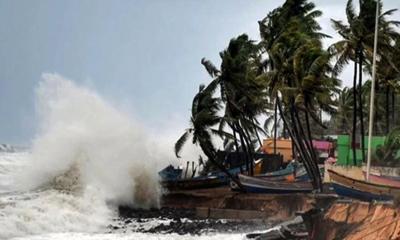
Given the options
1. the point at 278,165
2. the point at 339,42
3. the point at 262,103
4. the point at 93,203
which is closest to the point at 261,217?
the point at 93,203

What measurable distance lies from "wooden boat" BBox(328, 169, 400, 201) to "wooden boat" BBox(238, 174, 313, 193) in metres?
8.40

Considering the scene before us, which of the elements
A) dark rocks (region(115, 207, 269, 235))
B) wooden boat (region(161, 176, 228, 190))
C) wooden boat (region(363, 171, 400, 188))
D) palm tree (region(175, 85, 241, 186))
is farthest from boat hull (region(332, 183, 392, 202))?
wooden boat (region(161, 176, 228, 190))

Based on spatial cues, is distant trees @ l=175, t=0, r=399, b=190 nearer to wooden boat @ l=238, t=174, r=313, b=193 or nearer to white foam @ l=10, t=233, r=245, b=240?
wooden boat @ l=238, t=174, r=313, b=193

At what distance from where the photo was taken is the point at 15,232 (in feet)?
64.6

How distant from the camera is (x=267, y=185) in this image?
1238 inches

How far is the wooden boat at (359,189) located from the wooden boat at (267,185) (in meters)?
8.40

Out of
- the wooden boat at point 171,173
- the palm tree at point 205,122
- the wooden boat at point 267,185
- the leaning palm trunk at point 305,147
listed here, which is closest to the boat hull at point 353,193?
the leaning palm trunk at point 305,147

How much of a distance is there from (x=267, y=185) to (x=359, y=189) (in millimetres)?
9909

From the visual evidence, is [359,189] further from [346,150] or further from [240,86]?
[346,150]

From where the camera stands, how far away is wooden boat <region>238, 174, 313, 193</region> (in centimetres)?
3123

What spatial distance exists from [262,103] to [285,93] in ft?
30.4

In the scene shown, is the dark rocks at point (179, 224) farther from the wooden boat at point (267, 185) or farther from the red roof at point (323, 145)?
the red roof at point (323, 145)

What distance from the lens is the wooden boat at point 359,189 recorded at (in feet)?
69.3

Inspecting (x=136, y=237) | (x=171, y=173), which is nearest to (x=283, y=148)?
(x=171, y=173)
